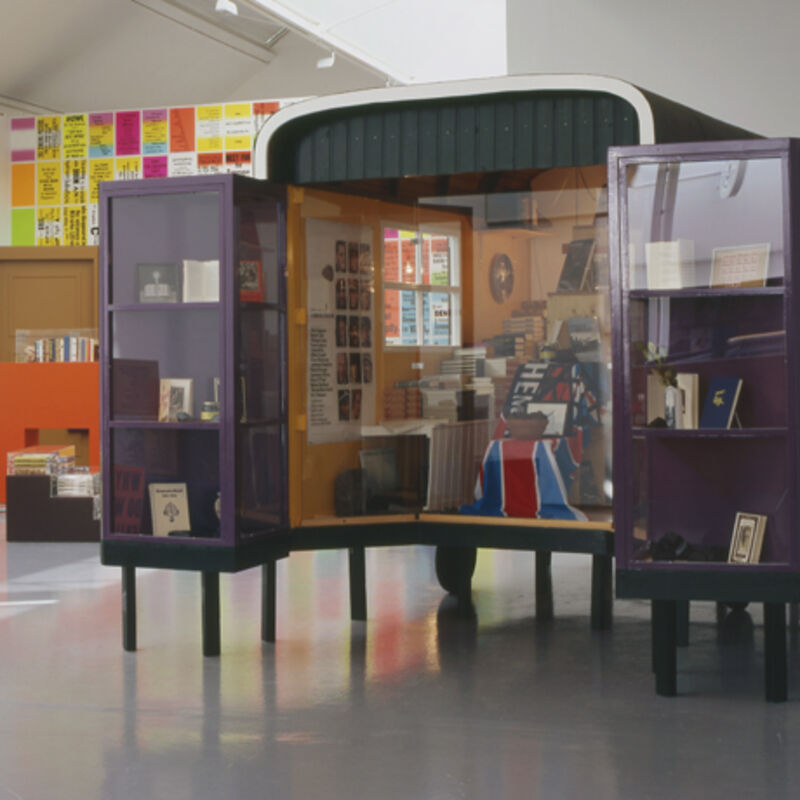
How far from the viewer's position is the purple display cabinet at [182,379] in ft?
17.3

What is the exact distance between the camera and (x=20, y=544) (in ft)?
30.0

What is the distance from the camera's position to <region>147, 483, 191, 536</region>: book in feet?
17.7

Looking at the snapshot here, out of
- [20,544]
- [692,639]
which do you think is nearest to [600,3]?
[692,639]

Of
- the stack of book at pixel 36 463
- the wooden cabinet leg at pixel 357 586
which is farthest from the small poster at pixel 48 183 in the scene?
the wooden cabinet leg at pixel 357 586

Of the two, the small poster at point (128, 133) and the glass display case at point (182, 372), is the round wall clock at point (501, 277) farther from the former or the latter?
the small poster at point (128, 133)

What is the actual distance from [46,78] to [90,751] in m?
9.98

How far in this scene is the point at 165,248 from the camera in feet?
17.7

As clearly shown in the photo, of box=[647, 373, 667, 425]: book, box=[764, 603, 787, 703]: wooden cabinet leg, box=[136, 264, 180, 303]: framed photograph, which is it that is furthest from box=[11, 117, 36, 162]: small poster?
box=[764, 603, 787, 703]: wooden cabinet leg

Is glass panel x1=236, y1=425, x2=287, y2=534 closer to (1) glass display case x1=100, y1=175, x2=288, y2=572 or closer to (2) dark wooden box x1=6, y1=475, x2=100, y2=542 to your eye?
(1) glass display case x1=100, y1=175, x2=288, y2=572

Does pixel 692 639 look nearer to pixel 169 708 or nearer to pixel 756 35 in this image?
pixel 169 708

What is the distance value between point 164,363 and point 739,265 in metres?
2.55

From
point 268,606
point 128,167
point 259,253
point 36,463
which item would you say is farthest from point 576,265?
point 128,167

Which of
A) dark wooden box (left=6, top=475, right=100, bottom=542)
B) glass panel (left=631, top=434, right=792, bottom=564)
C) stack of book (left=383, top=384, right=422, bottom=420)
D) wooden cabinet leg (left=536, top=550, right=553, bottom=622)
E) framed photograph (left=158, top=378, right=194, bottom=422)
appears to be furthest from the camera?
dark wooden box (left=6, top=475, right=100, bottom=542)

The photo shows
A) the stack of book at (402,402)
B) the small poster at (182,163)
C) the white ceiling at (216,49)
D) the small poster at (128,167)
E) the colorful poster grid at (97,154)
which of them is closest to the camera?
the stack of book at (402,402)
